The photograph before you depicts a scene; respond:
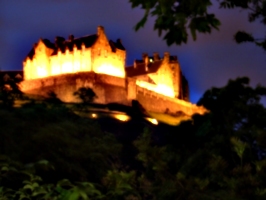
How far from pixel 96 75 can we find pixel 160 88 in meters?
10.6

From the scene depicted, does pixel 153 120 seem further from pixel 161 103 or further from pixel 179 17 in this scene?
pixel 179 17

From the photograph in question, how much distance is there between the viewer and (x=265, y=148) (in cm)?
959

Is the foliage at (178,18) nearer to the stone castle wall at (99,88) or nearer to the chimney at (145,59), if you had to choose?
the stone castle wall at (99,88)

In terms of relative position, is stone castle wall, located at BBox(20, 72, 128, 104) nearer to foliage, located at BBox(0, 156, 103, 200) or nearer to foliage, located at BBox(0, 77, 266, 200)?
foliage, located at BBox(0, 77, 266, 200)

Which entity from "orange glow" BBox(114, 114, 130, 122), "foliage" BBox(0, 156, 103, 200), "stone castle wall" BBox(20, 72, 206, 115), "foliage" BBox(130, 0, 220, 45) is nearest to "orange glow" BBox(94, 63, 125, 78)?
"stone castle wall" BBox(20, 72, 206, 115)

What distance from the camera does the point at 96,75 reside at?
2068 inches

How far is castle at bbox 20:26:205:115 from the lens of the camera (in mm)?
52519

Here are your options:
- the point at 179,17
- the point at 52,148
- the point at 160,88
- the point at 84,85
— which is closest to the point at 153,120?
the point at 84,85

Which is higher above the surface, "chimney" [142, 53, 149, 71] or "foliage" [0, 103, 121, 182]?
"chimney" [142, 53, 149, 71]

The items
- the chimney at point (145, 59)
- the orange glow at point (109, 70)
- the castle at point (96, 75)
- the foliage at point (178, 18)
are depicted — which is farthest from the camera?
the chimney at point (145, 59)

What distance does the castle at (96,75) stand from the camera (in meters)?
52.5

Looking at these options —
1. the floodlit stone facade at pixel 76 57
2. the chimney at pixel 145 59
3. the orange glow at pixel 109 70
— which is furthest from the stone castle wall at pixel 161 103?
the chimney at pixel 145 59

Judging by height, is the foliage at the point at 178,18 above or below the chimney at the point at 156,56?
below

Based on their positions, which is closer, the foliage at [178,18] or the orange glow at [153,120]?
the foliage at [178,18]
